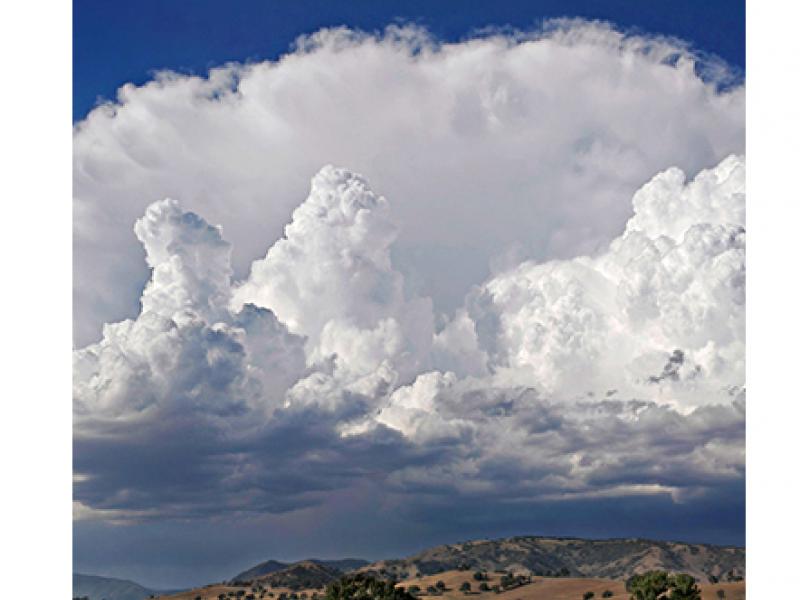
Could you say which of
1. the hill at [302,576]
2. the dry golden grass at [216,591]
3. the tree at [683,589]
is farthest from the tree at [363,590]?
the hill at [302,576]

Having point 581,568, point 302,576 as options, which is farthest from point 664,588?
point 581,568

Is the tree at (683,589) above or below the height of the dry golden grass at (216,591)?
above

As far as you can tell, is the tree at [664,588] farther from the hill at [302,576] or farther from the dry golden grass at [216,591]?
the hill at [302,576]

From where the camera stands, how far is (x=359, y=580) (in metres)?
78.1

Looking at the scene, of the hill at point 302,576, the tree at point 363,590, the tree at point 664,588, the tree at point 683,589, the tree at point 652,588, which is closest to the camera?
the tree at point 683,589

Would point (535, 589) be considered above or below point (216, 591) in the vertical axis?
above

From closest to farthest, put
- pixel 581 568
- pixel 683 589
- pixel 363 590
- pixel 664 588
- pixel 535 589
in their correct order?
pixel 683 589 < pixel 363 590 < pixel 664 588 < pixel 535 589 < pixel 581 568

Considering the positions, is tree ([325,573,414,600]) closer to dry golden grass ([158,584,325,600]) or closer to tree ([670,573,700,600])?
tree ([670,573,700,600])

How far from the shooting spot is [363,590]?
76750 millimetres

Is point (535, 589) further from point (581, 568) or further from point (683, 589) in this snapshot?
point (581, 568)

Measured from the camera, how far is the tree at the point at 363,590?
76.1 meters
